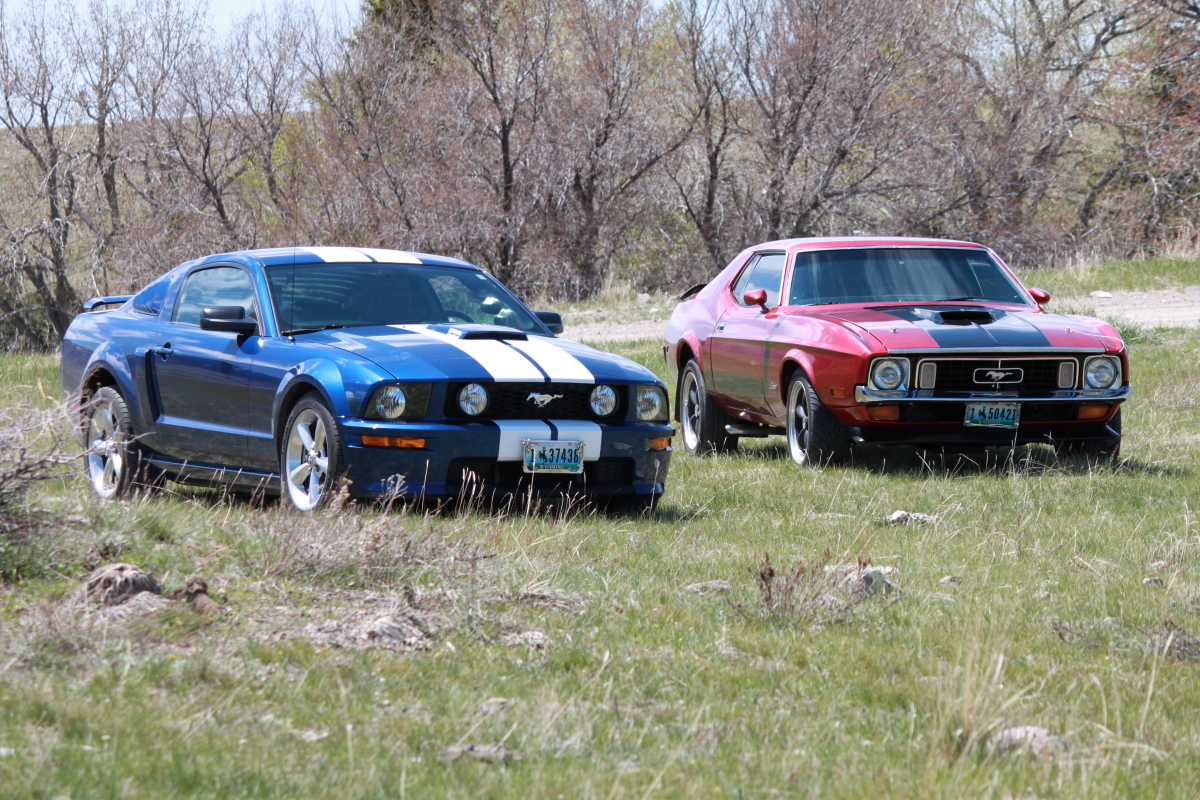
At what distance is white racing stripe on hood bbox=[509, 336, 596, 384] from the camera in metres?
7.04

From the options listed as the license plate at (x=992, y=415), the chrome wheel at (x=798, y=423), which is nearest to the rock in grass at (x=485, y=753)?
the license plate at (x=992, y=415)

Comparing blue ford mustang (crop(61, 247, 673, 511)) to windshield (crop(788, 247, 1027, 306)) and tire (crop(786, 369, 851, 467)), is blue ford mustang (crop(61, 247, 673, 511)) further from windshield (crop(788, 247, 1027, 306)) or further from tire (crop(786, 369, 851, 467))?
windshield (crop(788, 247, 1027, 306))

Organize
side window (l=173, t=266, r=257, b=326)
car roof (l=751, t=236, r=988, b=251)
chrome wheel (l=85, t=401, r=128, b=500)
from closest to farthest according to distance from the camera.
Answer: side window (l=173, t=266, r=257, b=326) < chrome wheel (l=85, t=401, r=128, b=500) < car roof (l=751, t=236, r=988, b=251)

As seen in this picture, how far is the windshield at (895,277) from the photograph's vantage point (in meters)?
9.98

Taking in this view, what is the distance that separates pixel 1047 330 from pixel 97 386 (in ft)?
19.7

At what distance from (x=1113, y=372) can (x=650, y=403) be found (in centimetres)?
351

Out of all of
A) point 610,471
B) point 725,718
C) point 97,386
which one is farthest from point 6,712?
point 97,386

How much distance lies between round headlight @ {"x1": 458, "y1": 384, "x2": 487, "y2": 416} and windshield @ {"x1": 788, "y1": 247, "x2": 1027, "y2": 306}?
148 inches

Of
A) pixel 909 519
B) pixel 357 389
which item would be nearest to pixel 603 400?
pixel 357 389

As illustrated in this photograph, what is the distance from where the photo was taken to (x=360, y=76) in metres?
31.9

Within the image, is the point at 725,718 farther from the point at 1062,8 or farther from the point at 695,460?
the point at 1062,8

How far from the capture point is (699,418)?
10.9m

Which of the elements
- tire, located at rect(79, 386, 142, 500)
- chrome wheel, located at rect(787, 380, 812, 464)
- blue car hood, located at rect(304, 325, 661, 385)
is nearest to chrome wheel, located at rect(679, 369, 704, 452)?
chrome wheel, located at rect(787, 380, 812, 464)

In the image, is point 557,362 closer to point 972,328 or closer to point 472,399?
point 472,399
